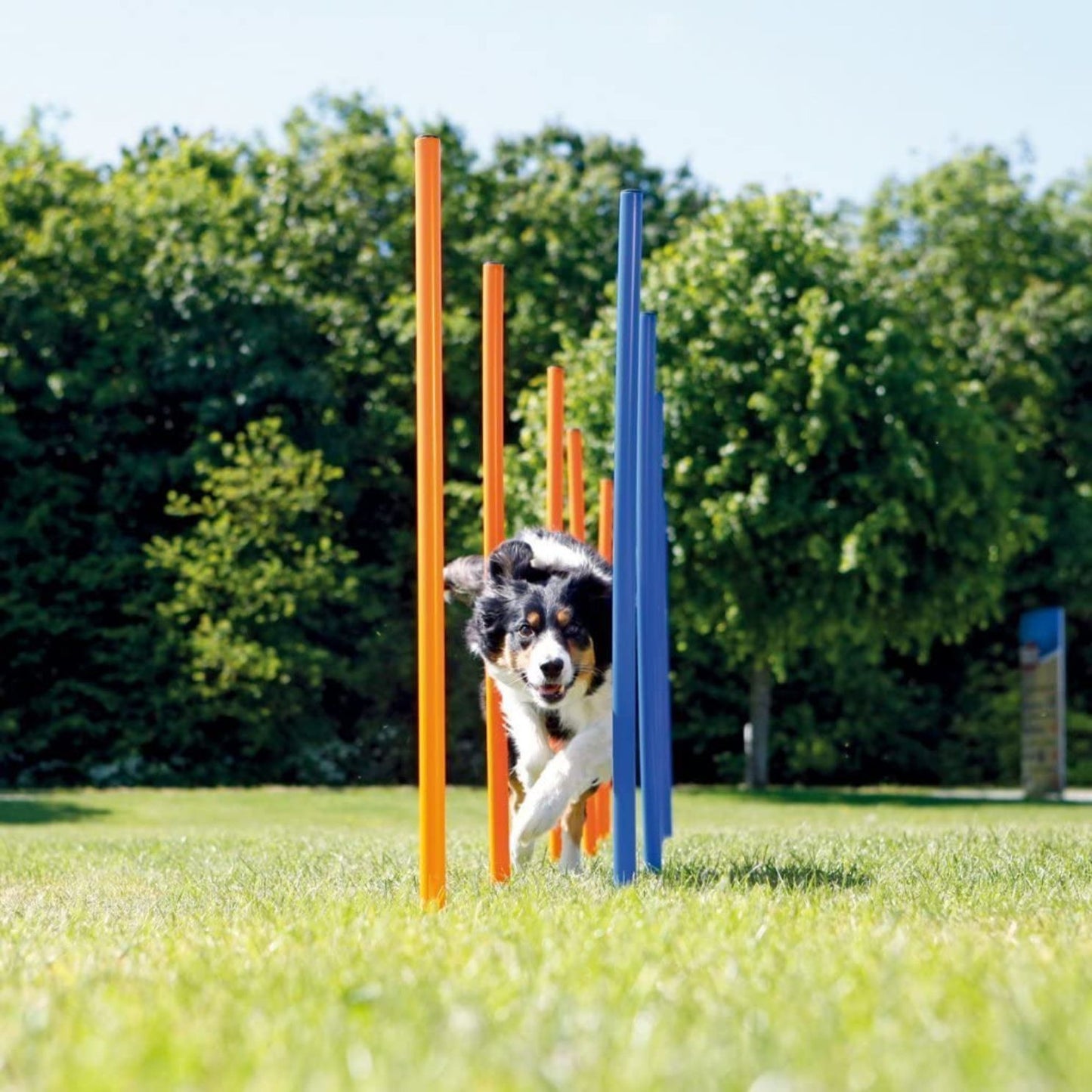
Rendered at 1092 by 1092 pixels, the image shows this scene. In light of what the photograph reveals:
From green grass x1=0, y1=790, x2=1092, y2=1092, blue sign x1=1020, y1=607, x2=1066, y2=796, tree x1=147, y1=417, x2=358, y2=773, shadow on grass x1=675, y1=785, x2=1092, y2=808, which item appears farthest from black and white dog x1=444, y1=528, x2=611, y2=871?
blue sign x1=1020, y1=607, x2=1066, y2=796

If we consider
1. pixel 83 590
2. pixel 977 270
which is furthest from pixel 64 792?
pixel 977 270

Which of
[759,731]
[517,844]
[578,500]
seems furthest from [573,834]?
[759,731]

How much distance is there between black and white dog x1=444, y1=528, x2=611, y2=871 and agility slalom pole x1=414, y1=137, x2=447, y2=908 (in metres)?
1.12

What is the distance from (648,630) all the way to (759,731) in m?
14.7

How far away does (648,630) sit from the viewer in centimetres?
716

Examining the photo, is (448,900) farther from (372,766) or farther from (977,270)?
A: (977,270)

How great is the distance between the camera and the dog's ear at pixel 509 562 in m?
6.76

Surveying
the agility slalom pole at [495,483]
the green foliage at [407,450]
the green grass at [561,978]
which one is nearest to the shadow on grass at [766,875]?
the green grass at [561,978]

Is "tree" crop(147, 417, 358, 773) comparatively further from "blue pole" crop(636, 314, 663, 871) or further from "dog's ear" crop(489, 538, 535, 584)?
"dog's ear" crop(489, 538, 535, 584)

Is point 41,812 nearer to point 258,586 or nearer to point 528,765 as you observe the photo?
point 258,586

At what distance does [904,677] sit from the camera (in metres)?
25.4

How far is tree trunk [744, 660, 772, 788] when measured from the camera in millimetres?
21484

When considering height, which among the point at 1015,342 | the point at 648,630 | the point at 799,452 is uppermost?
the point at 1015,342

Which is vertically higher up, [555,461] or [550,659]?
[555,461]
